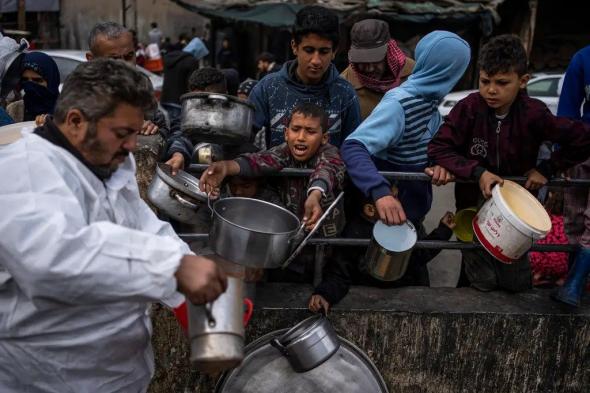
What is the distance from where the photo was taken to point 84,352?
204 centimetres

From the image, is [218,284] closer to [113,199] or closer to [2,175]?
[113,199]

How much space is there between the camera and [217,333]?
1976 millimetres

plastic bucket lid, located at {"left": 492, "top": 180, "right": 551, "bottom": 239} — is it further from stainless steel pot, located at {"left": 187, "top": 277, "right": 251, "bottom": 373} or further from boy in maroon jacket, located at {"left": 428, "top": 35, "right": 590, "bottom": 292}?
stainless steel pot, located at {"left": 187, "top": 277, "right": 251, "bottom": 373}

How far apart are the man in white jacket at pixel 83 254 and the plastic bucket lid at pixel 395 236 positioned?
1.10 meters

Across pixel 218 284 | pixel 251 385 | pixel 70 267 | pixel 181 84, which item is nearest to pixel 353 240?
pixel 251 385

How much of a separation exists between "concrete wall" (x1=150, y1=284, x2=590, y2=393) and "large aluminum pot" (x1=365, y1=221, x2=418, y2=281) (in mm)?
263

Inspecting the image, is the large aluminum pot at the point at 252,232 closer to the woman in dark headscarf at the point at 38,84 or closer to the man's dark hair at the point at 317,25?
the man's dark hair at the point at 317,25

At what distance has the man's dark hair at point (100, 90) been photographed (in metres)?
1.86

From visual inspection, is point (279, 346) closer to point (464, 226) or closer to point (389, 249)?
point (389, 249)

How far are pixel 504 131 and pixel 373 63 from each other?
115 centimetres

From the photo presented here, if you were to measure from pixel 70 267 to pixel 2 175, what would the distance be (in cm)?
32

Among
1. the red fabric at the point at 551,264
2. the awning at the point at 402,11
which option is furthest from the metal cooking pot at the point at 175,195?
the awning at the point at 402,11

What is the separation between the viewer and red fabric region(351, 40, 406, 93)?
13.4ft

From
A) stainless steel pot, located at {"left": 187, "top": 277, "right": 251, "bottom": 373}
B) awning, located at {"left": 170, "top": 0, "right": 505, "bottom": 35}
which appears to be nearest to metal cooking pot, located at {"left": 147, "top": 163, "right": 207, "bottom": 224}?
stainless steel pot, located at {"left": 187, "top": 277, "right": 251, "bottom": 373}
